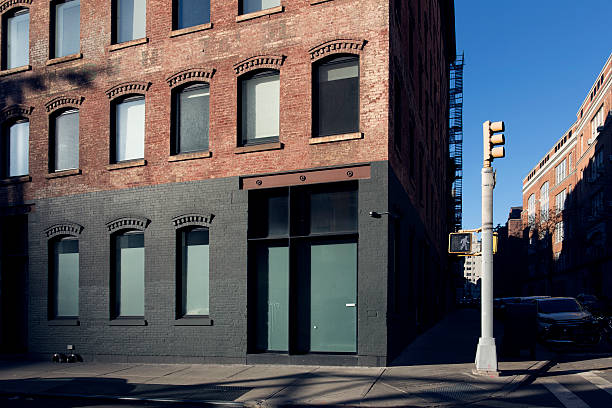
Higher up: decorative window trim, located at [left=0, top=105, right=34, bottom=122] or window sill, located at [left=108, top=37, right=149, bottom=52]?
window sill, located at [left=108, top=37, right=149, bottom=52]

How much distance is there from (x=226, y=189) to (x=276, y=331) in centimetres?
383

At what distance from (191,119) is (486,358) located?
379 inches

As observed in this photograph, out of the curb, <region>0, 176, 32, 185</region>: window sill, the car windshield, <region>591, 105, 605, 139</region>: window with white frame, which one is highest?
<region>591, 105, 605, 139</region>: window with white frame

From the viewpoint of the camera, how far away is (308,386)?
409 inches

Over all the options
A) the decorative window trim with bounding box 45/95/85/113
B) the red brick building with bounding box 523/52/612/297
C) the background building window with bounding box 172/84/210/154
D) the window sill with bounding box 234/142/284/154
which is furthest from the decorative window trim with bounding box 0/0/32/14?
the red brick building with bounding box 523/52/612/297

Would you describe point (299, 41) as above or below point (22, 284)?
above

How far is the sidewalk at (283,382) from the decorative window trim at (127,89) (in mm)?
7565

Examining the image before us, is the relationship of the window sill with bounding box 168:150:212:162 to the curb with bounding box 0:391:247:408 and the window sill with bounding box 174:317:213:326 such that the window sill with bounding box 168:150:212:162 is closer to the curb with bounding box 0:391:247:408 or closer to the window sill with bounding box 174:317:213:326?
the window sill with bounding box 174:317:213:326

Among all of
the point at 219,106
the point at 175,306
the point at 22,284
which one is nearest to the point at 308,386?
the point at 175,306

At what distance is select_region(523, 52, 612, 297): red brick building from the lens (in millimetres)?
52469

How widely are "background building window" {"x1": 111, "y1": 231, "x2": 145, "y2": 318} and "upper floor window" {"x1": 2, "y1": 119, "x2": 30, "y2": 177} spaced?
15.7 ft

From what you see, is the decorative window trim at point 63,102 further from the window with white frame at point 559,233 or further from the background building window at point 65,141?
the window with white frame at point 559,233

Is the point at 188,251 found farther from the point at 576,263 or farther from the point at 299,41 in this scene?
the point at 576,263

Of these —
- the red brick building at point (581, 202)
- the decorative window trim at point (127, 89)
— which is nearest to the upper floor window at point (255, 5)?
the decorative window trim at point (127, 89)
